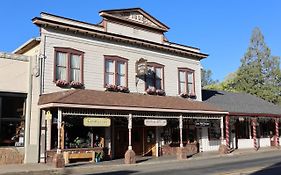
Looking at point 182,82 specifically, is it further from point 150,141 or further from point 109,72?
point 109,72

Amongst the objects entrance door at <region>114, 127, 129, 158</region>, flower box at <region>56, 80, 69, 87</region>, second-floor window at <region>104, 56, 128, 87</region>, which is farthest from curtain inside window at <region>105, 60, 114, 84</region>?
entrance door at <region>114, 127, 129, 158</region>

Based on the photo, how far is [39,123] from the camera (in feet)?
61.3

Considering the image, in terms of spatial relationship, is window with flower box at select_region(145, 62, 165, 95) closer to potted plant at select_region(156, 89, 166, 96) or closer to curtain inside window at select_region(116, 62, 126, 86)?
potted plant at select_region(156, 89, 166, 96)

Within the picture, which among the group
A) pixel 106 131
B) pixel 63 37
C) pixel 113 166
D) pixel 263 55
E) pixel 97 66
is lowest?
pixel 113 166

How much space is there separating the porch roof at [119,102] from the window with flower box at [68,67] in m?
0.88

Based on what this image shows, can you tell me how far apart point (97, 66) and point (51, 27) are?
11.7 feet

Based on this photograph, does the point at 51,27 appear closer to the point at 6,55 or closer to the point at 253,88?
the point at 6,55

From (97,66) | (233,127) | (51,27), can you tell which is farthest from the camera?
(233,127)

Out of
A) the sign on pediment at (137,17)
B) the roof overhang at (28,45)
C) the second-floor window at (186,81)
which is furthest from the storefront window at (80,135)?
the second-floor window at (186,81)

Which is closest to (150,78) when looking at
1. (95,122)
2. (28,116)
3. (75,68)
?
(75,68)

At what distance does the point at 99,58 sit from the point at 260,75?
31.1 meters

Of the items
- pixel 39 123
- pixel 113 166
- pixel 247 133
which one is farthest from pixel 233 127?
pixel 39 123

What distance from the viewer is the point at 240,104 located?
101 ft

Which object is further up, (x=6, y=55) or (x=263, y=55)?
(x=263, y=55)
